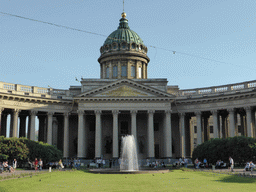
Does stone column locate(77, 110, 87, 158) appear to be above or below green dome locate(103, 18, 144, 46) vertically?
below

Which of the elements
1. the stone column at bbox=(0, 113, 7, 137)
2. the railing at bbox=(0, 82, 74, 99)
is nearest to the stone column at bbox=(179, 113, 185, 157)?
the railing at bbox=(0, 82, 74, 99)

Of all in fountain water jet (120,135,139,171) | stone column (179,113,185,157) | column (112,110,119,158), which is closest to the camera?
fountain water jet (120,135,139,171)

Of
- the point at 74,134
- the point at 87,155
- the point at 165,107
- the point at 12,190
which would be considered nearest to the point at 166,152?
the point at 165,107

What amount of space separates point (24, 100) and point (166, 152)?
26.0 metres

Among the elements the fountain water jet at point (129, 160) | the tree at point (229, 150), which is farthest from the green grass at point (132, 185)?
the tree at point (229, 150)

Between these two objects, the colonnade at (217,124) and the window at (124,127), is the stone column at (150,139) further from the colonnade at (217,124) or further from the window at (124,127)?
the window at (124,127)

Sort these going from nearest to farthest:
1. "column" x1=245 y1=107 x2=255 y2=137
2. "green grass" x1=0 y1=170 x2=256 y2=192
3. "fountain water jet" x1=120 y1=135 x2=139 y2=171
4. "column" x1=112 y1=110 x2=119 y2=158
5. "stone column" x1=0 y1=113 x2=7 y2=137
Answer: "green grass" x1=0 y1=170 x2=256 y2=192, "fountain water jet" x1=120 y1=135 x2=139 y2=171, "column" x1=245 y1=107 x2=255 y2=137, "column" x1=112 y1=110 x2=119 y2=158, "stone column" x1=0 y1=113 x2=7 y2=137

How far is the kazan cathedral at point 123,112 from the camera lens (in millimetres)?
49688

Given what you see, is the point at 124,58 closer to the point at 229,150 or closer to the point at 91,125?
the point at 91,125

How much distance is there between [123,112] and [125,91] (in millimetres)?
4280

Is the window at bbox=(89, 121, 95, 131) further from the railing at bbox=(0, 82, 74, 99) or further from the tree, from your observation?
the tree

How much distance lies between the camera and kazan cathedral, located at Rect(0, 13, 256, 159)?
163ft

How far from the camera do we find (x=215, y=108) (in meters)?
52.1

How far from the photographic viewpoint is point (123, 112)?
5450 cm
